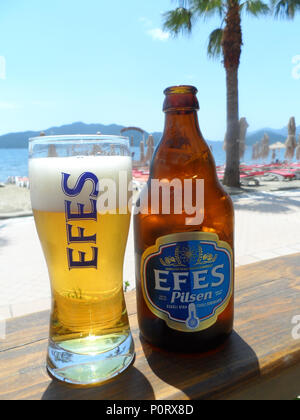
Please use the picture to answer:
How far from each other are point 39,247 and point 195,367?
5.01 metres

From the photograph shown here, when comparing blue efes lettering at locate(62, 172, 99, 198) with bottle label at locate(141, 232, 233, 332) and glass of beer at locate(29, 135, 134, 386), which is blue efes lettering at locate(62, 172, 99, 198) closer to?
glass of beer at locate(29, 135, 134, 386)

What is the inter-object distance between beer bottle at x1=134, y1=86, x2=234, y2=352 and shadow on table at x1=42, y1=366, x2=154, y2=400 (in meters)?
0.16

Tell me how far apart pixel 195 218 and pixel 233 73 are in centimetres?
1038

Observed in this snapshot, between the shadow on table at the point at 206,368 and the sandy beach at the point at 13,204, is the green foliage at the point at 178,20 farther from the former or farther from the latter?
the shadow on table at the point at 206,368

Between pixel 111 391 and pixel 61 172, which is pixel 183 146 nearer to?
pixel 61 172

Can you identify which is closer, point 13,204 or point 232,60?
point 232,60

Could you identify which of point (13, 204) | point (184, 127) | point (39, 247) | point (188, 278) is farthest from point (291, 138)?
point (188, 278)

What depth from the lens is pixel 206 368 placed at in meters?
0.97

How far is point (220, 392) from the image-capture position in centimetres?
90

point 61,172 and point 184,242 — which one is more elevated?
point 61,172

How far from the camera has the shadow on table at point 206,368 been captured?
896mm

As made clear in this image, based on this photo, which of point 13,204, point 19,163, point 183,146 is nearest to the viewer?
point 183,146
